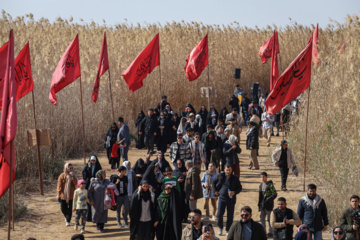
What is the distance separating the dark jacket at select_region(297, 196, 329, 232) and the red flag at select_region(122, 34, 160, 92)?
9.47 meters

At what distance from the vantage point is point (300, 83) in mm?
14305

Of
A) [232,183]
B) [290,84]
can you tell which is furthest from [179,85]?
[232,183]

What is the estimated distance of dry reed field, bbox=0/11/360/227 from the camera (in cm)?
1700

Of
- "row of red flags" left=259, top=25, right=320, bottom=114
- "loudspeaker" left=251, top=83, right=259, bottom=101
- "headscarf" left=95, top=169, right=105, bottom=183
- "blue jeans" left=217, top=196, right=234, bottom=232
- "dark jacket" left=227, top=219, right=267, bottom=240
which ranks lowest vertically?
"blue jeans" left=217, top=196, right=234, bottom=232

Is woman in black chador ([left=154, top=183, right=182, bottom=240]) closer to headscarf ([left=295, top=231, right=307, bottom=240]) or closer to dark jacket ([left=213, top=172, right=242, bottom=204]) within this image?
dark jacket ([left=213, top=172, right=242, bottom=204])

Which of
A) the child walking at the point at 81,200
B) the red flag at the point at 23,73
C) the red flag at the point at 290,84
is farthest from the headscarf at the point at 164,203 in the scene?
the red flag at the point at 23,73

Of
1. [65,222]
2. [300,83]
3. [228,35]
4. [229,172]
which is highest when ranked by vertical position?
[228,35]

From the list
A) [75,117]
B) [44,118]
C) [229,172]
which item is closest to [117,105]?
[75,117]

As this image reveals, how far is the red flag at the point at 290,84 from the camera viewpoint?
45.0 feet

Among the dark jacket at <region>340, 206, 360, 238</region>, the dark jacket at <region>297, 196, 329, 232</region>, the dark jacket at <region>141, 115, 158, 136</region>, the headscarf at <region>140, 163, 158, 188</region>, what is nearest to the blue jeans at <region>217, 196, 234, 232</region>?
the headscarf at <region>140, 163, 158, 188</region>

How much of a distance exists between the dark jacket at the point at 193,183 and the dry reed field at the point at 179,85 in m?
2.85

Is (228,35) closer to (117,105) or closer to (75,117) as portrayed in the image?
(117,105)

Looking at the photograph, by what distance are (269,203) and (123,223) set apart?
3.45 metres

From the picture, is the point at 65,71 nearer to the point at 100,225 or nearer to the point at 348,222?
the point at 100,225
